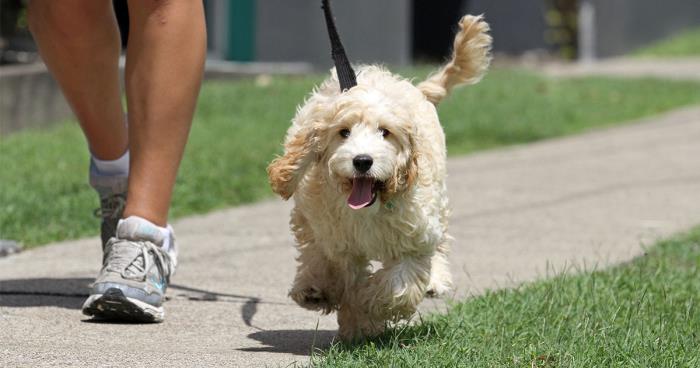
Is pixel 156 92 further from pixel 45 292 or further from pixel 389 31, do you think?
pixel 389 31

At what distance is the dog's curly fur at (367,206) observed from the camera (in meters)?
4.00

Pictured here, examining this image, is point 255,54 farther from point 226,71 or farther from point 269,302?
point 269,302

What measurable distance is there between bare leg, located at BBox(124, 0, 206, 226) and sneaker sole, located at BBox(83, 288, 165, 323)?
0.35 meters

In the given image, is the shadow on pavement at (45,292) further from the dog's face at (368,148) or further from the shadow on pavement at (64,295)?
the dog's face at (368,148)

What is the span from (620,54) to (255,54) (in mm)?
7645

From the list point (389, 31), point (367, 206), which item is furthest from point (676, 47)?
point (367, 206)

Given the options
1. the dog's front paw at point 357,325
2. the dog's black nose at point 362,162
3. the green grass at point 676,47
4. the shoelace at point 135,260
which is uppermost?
the dog's black nose at point 362,162

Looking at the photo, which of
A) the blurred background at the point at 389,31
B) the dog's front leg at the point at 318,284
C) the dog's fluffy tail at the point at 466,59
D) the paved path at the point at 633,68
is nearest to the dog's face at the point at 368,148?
the dog's front leg at the point at 318,284

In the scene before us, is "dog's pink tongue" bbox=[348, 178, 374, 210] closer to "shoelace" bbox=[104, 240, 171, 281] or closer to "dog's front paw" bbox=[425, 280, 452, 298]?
Result: "dog's front paw" bbox=[425, 280, 452, 298]

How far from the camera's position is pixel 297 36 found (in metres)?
15.5

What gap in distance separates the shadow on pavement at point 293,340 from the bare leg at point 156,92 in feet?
1.92

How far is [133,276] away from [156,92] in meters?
0.64

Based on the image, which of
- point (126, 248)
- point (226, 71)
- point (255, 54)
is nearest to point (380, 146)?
point (126, 248)

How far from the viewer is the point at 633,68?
1825 centimetres
